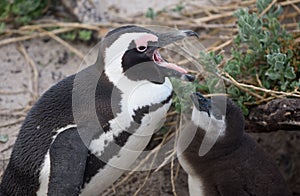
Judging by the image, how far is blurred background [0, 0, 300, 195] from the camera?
2836mm

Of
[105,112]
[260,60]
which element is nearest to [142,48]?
[105,112]

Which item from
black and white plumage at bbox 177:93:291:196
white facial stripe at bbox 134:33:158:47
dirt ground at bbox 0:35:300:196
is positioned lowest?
dirt ground at bbox 0:35:300:196

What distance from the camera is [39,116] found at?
2439 millimetres

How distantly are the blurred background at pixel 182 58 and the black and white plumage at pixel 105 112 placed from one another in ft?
1.49

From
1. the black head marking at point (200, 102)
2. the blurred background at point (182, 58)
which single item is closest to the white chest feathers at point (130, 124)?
the black head marking at point (200, 102)

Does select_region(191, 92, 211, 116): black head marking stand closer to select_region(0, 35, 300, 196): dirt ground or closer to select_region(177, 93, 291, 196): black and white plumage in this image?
select_region(177, 93, 291, 196): black and white plumage

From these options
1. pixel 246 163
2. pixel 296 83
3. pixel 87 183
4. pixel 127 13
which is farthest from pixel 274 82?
→ pixel 127 13

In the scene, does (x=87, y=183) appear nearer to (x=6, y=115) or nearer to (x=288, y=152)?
(x=6, y=115)

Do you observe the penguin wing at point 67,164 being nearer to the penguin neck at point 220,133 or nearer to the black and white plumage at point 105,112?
the black and white plumage at point 105,112

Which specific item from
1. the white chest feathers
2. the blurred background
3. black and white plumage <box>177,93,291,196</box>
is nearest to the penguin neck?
black and white plumage <box>177,93,291,196</box>

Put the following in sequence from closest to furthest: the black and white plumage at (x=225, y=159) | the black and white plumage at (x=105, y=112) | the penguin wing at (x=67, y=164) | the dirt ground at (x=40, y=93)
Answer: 1. the penguin wing at (x=67, y=164)
2. the black and white plumage at (x=105, y=112)
3. the black and white plumage at (x=225, y=159)
4. the dirt ground at (x=40, y=93)

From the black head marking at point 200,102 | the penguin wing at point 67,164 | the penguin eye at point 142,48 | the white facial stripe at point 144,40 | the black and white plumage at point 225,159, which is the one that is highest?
the white facial stripe at point 144,40

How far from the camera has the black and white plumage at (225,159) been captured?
2.63m

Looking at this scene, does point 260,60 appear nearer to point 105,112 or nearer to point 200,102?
point 200,102
